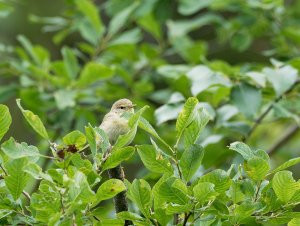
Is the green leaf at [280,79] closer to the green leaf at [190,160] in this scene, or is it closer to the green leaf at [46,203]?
the green leaf at [190,160]

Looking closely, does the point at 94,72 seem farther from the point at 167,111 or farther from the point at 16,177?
the point at 16,177

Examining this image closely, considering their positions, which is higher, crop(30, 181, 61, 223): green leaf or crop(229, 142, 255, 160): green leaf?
crop(30, 181, 61, 223): green leaf

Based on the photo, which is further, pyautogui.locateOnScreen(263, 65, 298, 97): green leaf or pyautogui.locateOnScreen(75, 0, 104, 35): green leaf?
pyautogui.locateOnScreen(75, 0, 104, 35): green leaf

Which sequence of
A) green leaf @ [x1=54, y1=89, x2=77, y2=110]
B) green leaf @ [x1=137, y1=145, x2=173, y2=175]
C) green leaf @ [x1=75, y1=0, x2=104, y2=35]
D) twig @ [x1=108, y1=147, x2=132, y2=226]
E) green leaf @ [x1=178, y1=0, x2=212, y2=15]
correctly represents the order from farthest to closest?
green leaf @ [x1=178, y1=0, x2=212, y2=15] < green leaf @ [x1=75, y1=0, x2=104, y2=35] < green leaf @ [x1=54, y1=89, x2=77, y2=110] < twig @ [x1=108, y1=147, x2=132, y2=226] < green leaf @ [x1=137, y1=145, x2=173, y2=175]

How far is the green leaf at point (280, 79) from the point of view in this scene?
2867mm

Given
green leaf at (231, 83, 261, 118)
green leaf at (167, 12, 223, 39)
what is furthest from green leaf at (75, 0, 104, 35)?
green leaf at (231, 83, 261, 118)

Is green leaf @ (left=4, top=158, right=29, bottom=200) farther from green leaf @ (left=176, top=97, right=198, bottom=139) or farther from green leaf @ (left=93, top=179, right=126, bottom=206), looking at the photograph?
green leaf @ (left=176, top=97, right=198, bottom=139)

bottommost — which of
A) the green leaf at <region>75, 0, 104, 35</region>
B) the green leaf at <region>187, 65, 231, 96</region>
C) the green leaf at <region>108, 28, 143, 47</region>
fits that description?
the green leaf at <region>108, 28, 143, 47</region>

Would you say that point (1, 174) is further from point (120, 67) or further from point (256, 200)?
point (120, 67)

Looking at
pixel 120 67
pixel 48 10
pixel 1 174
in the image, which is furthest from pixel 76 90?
pixel 48 10

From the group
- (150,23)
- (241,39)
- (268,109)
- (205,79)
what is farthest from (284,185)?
(150,23)

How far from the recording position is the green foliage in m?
1.62

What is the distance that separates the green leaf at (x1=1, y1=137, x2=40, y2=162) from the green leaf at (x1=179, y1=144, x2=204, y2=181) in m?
0.38

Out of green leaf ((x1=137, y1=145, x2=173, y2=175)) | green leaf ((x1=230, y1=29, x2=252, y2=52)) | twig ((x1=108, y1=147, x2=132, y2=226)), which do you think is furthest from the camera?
green leaf ((x1=230, y1=29, x2=252, y2=52))
